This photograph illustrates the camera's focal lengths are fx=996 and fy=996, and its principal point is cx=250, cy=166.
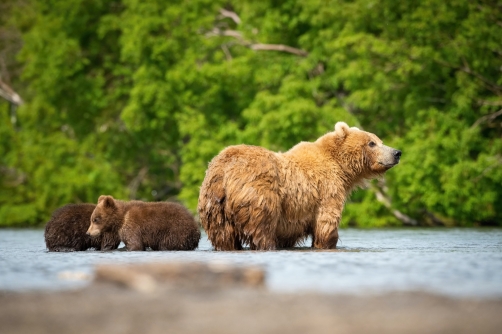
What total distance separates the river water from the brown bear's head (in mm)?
1372

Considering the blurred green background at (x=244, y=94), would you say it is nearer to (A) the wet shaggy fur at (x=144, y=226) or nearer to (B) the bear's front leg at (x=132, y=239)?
(A) the wet shaggy fur at (x=144, y=226)

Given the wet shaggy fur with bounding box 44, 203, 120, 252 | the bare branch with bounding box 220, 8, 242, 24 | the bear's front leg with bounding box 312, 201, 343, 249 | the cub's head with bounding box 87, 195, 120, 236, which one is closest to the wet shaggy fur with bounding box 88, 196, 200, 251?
the cub's head with bounding box 87, 195, 120, 236

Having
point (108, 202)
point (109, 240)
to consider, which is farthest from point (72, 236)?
point (108, 202)


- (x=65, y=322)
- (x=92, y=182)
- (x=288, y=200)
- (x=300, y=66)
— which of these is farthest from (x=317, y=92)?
(x=65, y=322)

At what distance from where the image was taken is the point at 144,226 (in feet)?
41.1

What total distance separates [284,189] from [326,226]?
2.39 ft

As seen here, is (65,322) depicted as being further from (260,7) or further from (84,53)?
(84,53)

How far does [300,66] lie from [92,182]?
28.5 feet

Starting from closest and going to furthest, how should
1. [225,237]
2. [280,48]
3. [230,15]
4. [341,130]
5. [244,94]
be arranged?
[225,237] → [341,130] → [280,48] → [244,94] → [230,15]

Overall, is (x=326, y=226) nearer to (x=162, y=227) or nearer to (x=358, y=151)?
(x=358, y=151)

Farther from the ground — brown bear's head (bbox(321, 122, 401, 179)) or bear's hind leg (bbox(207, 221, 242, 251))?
brown bear's head (bbox(321, 122, 401, 179))

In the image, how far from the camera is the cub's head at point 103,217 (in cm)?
1244

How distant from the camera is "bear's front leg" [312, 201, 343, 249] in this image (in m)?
12.0

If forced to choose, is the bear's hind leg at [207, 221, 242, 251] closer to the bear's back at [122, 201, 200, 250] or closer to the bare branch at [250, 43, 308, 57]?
the bear's back at [122, 201, 200, 250]
